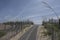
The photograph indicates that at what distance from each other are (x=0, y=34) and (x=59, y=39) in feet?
111

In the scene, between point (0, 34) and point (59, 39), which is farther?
point (0, 34)

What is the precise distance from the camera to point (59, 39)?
19422 mm

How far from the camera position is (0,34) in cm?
5134
